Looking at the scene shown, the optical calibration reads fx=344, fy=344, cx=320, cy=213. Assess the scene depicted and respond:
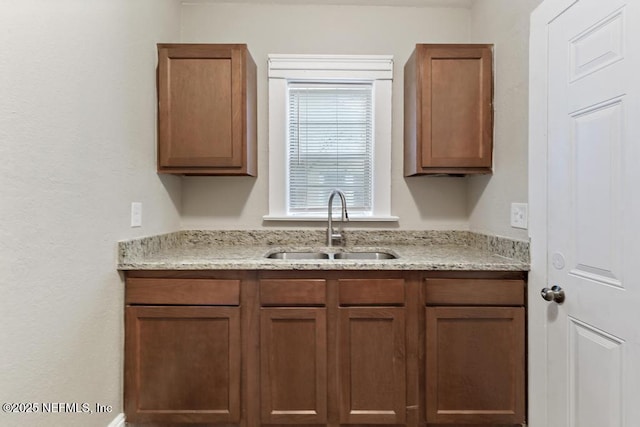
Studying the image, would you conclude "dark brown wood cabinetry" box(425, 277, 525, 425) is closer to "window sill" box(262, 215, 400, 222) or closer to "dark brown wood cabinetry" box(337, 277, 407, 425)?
"dark brown wood cabinetry" box(337, 277, 407, 425)

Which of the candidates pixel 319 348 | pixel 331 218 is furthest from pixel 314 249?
pixel 319 348

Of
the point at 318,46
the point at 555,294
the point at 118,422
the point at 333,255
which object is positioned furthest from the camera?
the point at 318,46

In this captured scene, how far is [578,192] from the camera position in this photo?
133 centimetres

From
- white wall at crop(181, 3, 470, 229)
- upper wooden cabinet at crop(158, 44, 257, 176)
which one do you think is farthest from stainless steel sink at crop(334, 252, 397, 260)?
upper wooden cabinet at crop(158, 44, 257, 176)

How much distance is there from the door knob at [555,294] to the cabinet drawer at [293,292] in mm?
946

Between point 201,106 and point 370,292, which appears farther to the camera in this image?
point 201,106

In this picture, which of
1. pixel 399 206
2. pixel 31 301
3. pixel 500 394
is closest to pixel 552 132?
pixel 399 206

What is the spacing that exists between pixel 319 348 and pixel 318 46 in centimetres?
191

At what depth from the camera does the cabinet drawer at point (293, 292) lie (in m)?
1.65

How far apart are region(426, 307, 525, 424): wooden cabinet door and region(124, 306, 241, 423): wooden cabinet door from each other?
951 mm

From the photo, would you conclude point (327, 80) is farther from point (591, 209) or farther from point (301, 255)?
point (591, 209)

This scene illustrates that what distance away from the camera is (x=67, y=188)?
1264mm

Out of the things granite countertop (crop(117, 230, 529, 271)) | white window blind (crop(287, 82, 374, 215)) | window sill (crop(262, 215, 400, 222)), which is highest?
white window blind (crop(287, 82, 374, 215))

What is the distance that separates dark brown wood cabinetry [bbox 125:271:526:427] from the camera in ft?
5.39
